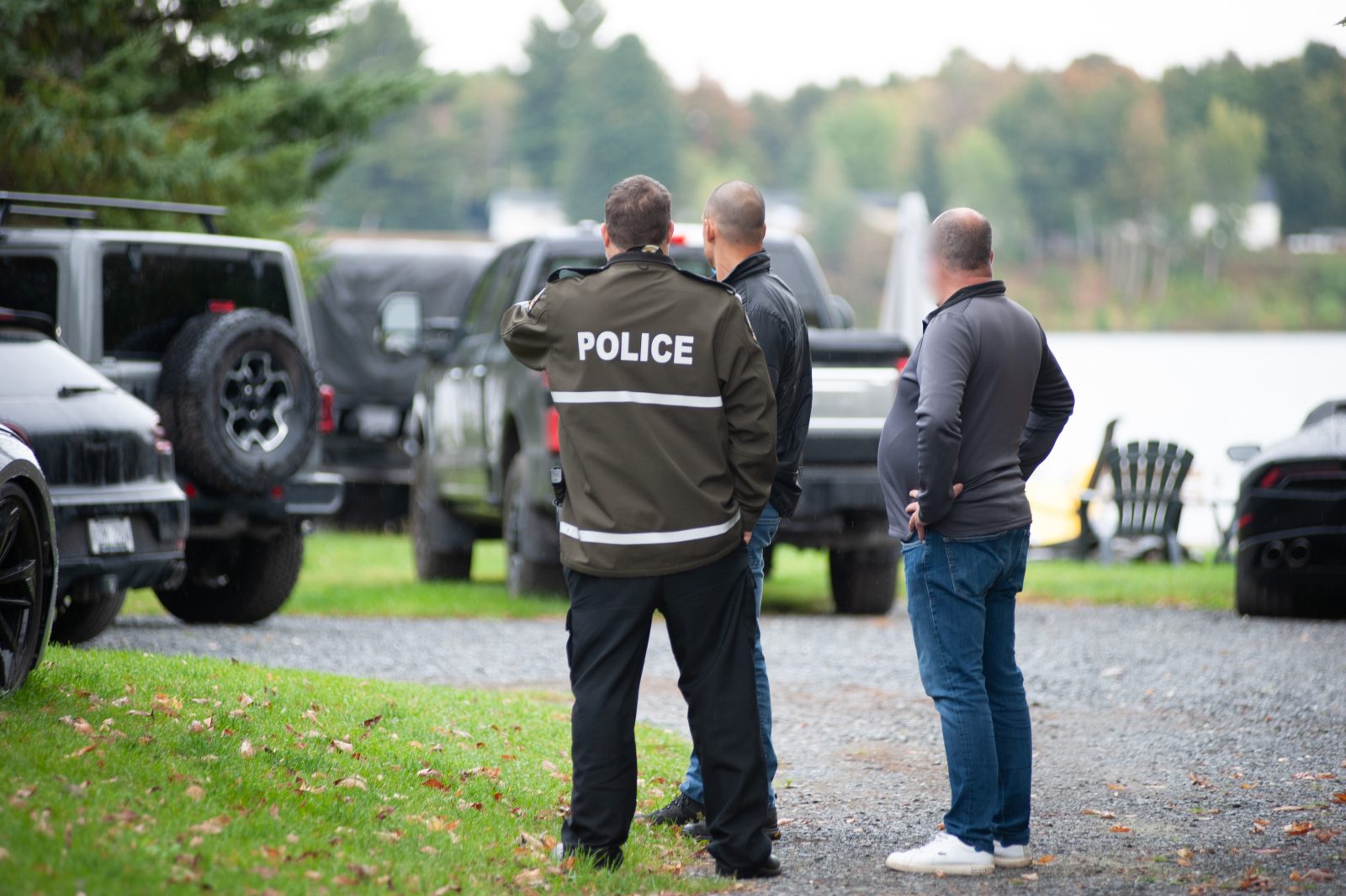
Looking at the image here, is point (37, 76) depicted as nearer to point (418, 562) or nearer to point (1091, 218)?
point (418, 562)

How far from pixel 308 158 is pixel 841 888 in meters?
13.2

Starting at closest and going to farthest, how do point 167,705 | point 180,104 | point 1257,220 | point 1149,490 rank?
1. point 167,705
2. point 180,104
3. point 1149,490
4. point 1257,220

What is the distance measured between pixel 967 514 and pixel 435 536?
910 cm

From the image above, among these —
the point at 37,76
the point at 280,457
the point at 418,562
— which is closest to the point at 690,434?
the point at 280,457

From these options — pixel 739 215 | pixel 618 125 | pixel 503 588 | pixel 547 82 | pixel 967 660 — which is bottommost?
pixel 503 588

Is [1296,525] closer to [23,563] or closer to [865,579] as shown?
[865,579]

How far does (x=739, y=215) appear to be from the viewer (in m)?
5.37

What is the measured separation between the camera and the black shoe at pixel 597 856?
4.82m

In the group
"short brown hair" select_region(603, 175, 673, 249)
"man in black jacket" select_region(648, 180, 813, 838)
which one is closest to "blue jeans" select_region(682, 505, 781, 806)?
"man in black jacket" select_region(648, 180, 813, 838)

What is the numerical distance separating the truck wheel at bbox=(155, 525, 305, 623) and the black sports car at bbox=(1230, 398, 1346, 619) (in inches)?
238

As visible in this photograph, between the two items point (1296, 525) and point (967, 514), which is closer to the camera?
point (967, 514)

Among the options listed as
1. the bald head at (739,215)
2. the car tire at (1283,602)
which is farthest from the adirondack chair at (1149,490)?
the bald head at (739,215)

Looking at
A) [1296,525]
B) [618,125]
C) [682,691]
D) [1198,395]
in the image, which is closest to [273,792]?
[682,691]

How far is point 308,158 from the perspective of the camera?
1680cm
